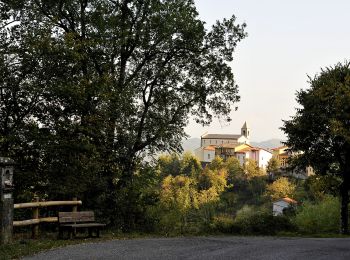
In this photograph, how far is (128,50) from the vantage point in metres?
19.4

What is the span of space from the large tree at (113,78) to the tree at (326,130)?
381 cm

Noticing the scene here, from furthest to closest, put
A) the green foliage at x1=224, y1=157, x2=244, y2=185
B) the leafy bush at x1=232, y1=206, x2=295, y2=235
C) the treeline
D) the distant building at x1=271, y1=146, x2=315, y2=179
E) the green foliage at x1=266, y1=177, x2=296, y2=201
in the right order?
the green foliage at x1=224, y1=157, x2=244, y2=185, the green foliage at x1=266, y1=177, x2=296, y2=201, the distant building at x1=271, y1=146, x2=315, y2=179, the treeline, the leafy bush at x1=232, y1=206, x2=295, y2=235

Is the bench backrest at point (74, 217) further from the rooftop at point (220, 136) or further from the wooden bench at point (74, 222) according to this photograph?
the rooftop at point (220, 136)

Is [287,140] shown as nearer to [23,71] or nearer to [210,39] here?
[210,39]

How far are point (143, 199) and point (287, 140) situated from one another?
9.18 meters

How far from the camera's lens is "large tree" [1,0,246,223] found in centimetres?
1353

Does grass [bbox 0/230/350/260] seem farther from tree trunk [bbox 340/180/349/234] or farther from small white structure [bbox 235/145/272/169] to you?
small white structure [bbox 235/145/272/169]

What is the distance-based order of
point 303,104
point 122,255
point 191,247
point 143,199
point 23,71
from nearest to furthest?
point 122,255
point 191,247
point 23,71
point 143,199
point 303,104

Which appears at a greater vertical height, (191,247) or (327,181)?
(327,181)

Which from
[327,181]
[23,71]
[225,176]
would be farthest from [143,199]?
[225,176]

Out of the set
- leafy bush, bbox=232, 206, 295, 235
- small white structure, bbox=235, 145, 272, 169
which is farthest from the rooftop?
leafy bush, bbox=232, 206, 295, 235

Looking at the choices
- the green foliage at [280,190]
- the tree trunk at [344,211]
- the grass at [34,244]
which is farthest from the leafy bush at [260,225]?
the green foliage at [280,190]

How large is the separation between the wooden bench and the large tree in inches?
53.4

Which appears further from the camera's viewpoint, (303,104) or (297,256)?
(303,104)
